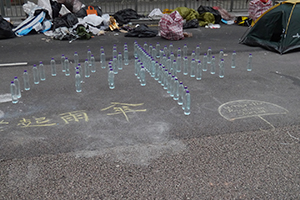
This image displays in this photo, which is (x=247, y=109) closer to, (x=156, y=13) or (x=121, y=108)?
(x=121, y=108)

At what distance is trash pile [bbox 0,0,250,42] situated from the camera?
13.1m

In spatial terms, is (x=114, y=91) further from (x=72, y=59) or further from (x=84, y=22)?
(x=84, y=22)

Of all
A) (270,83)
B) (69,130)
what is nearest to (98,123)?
(69,130)

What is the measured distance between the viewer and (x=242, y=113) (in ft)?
21.2

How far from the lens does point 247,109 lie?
6652mm

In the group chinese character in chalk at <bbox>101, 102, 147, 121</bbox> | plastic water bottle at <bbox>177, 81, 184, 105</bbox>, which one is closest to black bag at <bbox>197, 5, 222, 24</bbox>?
plastic water bottle at <bbox>177, 81, 184, 105</bbox>

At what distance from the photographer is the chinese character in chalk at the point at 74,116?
623 centimetres

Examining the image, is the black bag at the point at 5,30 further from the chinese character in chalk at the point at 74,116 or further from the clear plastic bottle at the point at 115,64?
the chinese character in chalk at the point at 74,116

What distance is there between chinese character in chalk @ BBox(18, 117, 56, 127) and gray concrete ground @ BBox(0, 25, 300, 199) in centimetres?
2

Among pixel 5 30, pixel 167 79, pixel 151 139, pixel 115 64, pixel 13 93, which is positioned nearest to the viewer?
pixel 151 139

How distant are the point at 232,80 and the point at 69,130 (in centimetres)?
437

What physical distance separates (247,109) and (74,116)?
3234 mm

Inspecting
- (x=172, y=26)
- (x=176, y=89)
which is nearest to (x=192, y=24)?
(x=172, y=26)

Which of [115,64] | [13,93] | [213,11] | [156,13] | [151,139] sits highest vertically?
[213,11]
